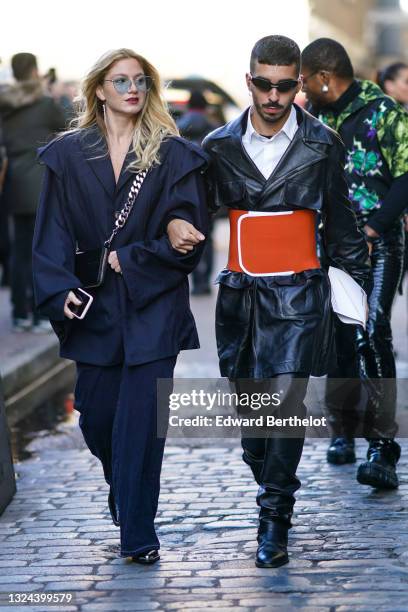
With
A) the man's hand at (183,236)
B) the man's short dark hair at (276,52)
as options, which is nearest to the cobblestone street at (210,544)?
the man's hand at (183,236)

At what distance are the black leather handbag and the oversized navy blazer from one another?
25 mm

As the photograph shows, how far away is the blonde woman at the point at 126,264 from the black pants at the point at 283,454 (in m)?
0.39

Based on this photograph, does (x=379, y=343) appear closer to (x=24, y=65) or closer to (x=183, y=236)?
(x=183, y=236)

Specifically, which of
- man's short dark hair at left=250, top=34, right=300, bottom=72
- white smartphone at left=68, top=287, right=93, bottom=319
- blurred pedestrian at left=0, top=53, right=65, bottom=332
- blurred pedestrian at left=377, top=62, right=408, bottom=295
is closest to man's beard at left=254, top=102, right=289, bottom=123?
man's short dark hair at left=250, top=34, right=300, bottom=72

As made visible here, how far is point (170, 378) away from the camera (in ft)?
16.7

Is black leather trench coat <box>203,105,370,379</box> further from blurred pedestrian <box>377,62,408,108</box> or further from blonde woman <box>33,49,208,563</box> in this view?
blurred pedestrian <box>377,62,408,108</box>

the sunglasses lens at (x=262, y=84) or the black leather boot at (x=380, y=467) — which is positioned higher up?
the sunglasses lens at (x=262, y=84)

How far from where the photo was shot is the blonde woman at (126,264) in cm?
496

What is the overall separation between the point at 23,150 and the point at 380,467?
18.3 ft

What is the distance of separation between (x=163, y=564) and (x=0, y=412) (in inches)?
54.7

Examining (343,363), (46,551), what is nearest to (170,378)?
(46,551)

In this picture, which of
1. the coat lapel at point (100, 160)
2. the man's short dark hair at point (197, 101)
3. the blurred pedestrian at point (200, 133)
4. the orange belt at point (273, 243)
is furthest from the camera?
the man's short dark hair at point (197, 101)

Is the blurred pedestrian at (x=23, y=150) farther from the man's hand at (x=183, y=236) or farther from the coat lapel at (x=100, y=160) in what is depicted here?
the man's hand at (x=183, y=236)

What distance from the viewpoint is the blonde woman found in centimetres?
496
